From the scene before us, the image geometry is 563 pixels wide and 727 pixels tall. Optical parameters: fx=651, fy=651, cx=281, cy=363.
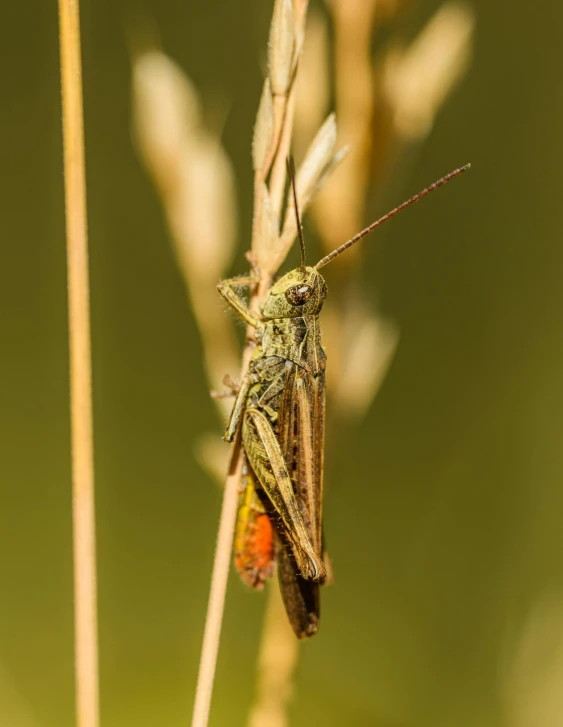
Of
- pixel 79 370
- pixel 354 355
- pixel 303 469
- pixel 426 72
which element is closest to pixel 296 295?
pixel 354 355

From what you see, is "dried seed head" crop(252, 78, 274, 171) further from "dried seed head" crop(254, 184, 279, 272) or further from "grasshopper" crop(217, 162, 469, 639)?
"grasshopper" crop(217, 162, 469, 639)

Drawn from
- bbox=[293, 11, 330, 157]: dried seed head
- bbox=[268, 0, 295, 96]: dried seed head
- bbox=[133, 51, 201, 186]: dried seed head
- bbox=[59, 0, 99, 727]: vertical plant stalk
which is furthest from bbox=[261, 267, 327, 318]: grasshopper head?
bbox=[59, 0, 99, 727]: vertical plant stalk

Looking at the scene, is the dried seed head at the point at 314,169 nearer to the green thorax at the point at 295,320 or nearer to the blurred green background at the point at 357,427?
the green thorax at the point at 295,320

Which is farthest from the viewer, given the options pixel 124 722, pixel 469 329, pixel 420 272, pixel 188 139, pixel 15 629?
pixel 420 272

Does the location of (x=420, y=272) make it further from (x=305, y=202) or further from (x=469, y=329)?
(x=305, y=202)

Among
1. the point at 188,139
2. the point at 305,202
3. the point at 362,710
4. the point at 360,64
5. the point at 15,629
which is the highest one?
the point at 360,64

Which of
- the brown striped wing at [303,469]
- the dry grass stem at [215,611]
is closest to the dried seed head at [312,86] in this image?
the brown striped wing at [303,469]

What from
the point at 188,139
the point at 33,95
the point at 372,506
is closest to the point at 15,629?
the point at 372,506
